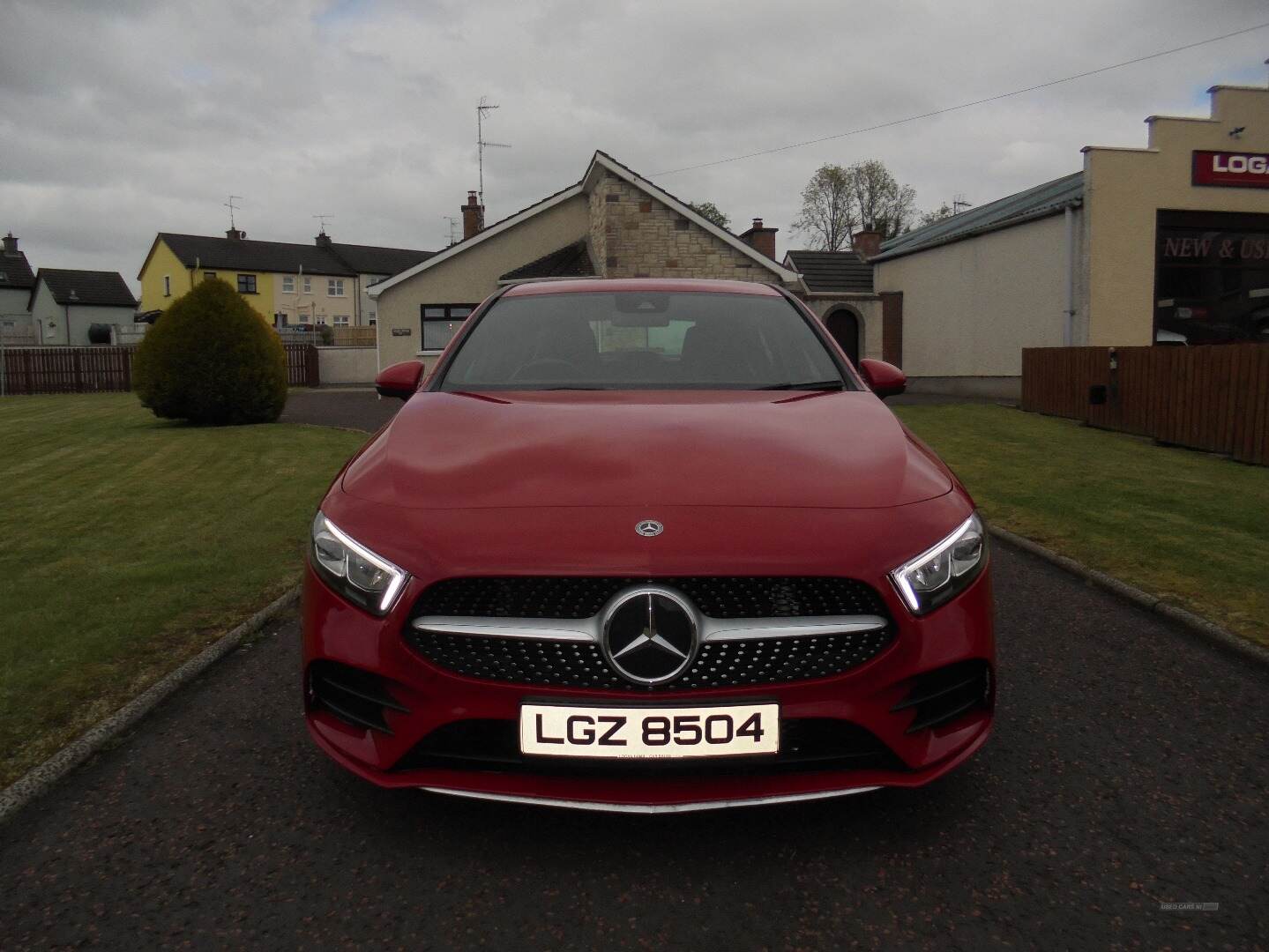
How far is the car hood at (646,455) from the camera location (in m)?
2.49

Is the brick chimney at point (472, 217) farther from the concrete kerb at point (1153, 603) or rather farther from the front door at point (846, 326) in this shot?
the concrete kerb at point (1153, 603)

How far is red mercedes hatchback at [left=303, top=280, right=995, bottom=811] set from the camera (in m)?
2.22

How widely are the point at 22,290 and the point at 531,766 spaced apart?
8393 cm

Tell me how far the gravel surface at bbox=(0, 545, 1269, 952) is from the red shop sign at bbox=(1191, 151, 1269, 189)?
22373mm

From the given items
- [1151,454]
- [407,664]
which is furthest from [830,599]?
[1151,454]

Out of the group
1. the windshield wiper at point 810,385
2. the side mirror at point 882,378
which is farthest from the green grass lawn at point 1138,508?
the windshield wiper at point 810,385

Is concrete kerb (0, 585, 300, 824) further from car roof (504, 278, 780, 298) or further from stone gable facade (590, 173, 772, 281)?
stone gable facade (590, 173, 772, 281)

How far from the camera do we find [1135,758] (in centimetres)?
304

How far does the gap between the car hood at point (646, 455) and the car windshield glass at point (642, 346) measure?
25 centimetres

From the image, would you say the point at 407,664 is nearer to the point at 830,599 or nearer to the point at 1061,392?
the point at 830,599

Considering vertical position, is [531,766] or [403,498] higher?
[403,498]

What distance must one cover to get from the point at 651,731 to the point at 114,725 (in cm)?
211

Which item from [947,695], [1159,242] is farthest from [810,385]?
[1159,242]

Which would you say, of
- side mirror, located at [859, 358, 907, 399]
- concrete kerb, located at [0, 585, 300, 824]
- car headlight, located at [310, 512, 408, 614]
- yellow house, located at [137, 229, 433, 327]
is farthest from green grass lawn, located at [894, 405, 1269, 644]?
yellow house, located at [137, 229, 433, 327]
